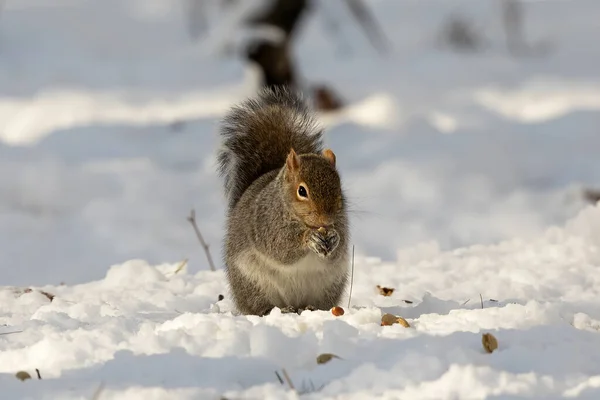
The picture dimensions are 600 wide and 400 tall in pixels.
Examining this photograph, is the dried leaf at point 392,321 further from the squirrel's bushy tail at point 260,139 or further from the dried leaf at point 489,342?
the squirrel's bushy tail at point 260,139

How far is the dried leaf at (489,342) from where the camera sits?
2.72 m

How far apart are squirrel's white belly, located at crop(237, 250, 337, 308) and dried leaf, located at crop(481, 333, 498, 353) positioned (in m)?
0.86

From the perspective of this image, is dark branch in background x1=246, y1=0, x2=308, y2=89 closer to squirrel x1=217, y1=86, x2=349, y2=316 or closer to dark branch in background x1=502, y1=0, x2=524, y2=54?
dark branch in background x1=502, y1=0, x2=524, y2=54

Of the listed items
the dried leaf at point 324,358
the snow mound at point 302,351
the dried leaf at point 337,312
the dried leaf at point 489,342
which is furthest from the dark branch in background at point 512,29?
the dried leaf at point 324,358

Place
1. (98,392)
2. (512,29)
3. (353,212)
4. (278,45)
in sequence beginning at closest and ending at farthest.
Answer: (98,392) < (353,212) < (278,45) < (512,29)

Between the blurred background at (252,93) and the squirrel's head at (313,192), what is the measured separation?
404 mm

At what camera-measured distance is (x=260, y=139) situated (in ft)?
13.4

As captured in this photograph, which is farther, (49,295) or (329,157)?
(49,295)

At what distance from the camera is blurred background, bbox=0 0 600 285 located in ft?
19.7

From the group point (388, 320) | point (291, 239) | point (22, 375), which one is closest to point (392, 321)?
point (388, 320)

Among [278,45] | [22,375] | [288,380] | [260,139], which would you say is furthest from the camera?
[278,45]

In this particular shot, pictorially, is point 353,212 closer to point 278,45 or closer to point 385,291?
point 385,291

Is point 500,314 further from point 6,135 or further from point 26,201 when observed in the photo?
point 6,135

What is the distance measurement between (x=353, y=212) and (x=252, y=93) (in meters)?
5.43
